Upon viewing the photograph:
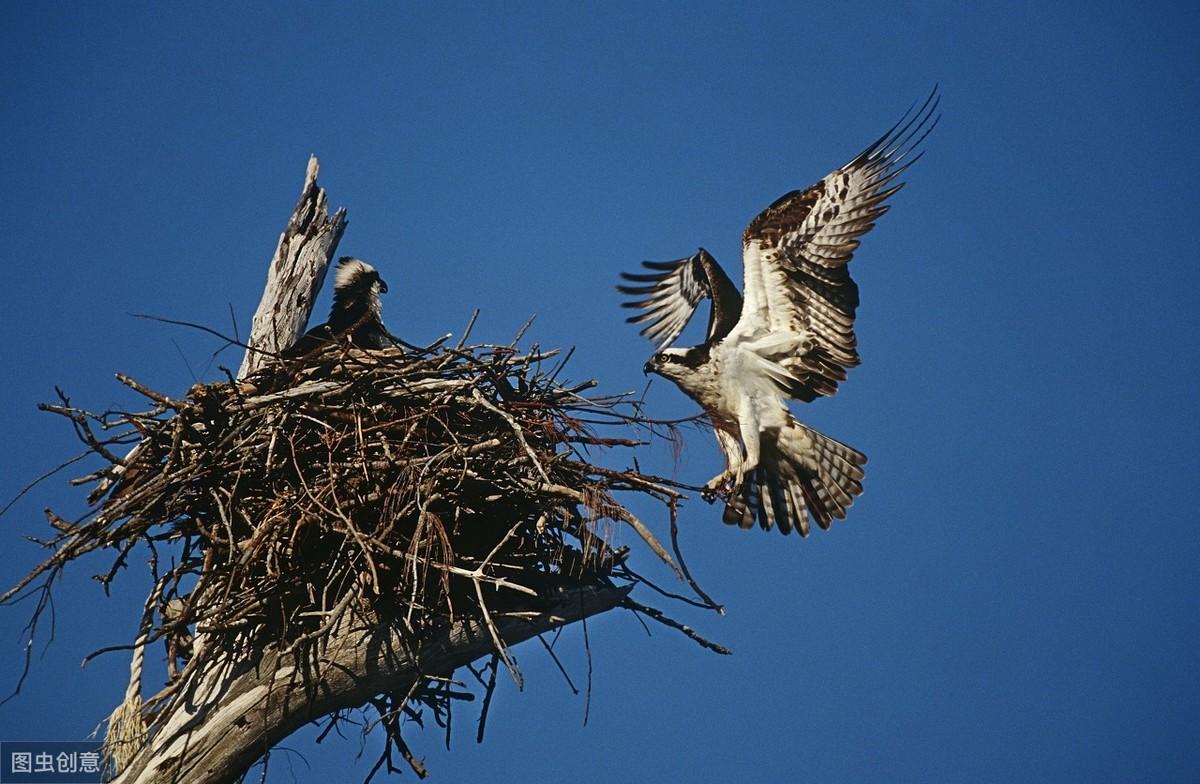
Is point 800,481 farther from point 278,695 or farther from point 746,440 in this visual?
point 278,695

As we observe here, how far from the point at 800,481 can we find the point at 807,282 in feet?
3.91

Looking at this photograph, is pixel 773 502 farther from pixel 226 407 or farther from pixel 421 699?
pixel 226 407

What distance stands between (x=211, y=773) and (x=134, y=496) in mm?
1043

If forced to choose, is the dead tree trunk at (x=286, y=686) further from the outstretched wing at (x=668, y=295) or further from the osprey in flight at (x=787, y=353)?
the outstretched wing at (x=668, y=295)

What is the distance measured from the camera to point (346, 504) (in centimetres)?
433

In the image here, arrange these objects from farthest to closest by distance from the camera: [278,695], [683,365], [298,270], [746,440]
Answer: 1. [683,365]
2. [746,440]
3. [298,270]
4. [278,695]

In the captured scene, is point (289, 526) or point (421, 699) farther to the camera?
point (421, 699)

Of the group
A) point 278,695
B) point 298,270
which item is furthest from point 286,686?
point 298,270

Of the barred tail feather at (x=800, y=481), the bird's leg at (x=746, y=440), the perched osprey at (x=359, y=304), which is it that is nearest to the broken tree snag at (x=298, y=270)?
the perched osprey at (x=359, y=304)

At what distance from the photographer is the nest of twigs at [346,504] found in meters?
4.16

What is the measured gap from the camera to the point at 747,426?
6.42 m

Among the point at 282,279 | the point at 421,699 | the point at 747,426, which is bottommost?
the point at 421,699

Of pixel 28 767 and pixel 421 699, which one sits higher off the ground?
pixel 28 767

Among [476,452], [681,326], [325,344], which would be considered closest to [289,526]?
[476,452]
